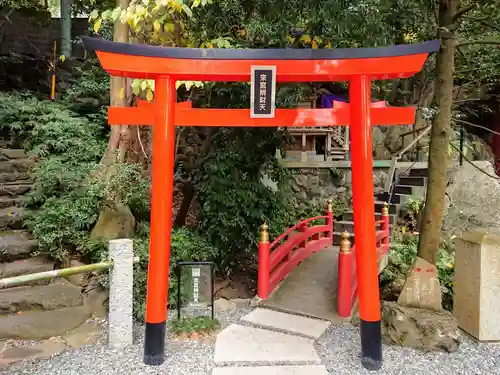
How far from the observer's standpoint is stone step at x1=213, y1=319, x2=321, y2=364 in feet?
13.7

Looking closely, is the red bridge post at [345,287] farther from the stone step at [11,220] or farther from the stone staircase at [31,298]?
the stone step at [11,220]

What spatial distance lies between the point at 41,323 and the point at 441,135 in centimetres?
586

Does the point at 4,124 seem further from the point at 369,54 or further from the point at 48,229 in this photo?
the point at 369,54

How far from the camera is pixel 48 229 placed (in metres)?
6.05

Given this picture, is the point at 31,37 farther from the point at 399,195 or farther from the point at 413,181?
the point at 413,181

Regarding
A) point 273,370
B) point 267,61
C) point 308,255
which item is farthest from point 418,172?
point 273,370

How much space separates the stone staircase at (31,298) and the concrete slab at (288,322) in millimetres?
2271

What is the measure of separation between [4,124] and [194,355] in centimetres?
767

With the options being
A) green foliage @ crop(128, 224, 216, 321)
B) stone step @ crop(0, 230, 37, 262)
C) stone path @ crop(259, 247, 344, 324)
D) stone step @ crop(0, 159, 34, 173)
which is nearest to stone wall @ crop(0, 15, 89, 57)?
stone step @ crop(0, 159, 34, 173)

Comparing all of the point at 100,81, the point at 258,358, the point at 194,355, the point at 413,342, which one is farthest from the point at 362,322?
the point at 100,81

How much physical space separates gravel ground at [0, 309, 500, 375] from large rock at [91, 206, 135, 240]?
2.09 meters

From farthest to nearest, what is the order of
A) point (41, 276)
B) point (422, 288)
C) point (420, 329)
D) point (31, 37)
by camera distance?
point (31, 37)
point (422, 288)
point (420, 329)
point (41, 276)

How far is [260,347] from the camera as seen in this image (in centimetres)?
446

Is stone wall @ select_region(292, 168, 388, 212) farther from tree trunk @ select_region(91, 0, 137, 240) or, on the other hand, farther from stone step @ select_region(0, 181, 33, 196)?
stone step @ select_region(0, 181, 33, 196)
